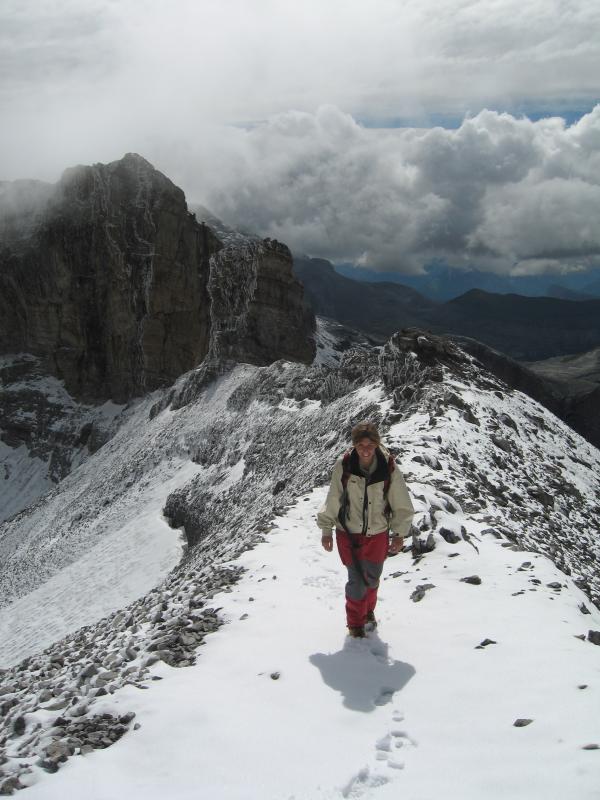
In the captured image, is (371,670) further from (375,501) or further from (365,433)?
(365,433)

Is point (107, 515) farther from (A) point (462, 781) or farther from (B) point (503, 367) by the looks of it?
(B) point (503, 367)

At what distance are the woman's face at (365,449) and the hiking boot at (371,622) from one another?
2.30 meters

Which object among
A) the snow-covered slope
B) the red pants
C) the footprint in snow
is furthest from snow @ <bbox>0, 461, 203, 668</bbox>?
the footprint in snow

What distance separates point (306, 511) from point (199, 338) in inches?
4167

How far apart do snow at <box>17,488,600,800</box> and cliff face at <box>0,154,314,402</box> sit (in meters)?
108

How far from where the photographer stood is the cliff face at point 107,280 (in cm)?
11769

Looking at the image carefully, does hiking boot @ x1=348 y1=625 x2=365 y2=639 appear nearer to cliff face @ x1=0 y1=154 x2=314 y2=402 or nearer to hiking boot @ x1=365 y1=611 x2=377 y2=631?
hiking boot @ x1=365 y1=611 x2=377 y2=631

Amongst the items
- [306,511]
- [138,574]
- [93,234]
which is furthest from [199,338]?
[306,511]

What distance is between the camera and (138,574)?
29.6 m

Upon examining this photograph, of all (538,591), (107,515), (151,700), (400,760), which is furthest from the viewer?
(107,515)

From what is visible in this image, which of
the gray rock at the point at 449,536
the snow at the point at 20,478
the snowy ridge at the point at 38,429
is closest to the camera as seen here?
the gray rock at the point at 449,536

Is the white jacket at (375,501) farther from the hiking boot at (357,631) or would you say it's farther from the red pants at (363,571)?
the hiking boot at (357,631)

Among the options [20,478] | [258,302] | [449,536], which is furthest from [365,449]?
[20,478]

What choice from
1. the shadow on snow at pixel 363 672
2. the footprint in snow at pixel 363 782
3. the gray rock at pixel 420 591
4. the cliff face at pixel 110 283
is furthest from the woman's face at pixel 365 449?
the cliff face at pixel 110 283
